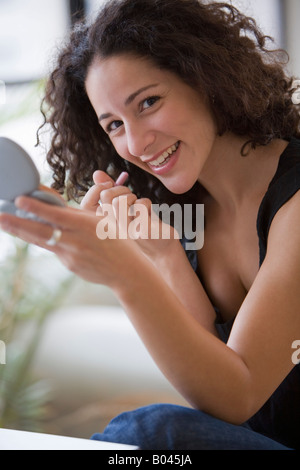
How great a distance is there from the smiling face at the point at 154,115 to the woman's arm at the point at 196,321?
8.0 inches

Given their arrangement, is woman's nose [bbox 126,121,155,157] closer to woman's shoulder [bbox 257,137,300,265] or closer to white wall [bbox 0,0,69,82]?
woman's shoulder [bbox 257,137,300,265]

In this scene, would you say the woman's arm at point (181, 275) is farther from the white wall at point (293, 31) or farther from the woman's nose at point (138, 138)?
the white wall at point (293, 31)

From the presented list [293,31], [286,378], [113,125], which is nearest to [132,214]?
[113,125]

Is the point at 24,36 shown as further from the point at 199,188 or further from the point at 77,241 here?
the point at 77,241

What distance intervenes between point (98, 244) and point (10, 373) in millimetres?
1950

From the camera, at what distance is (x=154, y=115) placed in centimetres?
108

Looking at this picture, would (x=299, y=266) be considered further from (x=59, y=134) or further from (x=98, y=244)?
(x=59, y=134)

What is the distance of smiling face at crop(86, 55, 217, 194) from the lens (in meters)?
1.08

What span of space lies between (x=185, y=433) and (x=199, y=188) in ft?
2.14

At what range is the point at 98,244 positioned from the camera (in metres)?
0.66

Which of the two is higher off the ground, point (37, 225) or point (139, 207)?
point (37, 225)

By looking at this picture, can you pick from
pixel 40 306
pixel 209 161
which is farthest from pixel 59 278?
pixel 209 161

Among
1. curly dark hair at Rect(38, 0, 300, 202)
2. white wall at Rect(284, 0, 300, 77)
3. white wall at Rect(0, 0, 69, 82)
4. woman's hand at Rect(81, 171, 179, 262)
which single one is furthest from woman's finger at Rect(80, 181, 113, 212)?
white wall at Rect(0, 0, 69, 82)

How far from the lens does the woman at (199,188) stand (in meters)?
0.79
